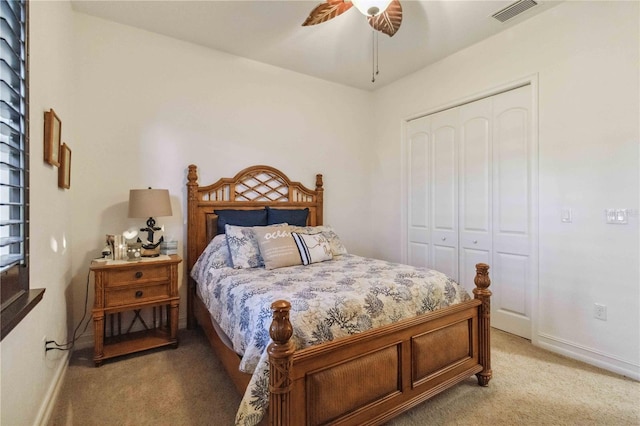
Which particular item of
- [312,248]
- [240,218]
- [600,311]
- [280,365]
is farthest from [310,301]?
[600,311]

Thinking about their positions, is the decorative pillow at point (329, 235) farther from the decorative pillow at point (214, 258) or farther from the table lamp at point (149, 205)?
the table lamp at point (149, 205)

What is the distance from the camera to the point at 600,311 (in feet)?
7.65

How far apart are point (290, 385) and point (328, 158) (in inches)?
122

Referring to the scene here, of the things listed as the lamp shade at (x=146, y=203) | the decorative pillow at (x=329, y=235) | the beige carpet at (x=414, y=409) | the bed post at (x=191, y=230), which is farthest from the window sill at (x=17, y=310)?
the decorative pillow at (x=329, y=235)

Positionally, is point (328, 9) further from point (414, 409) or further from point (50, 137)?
point (414, 409)

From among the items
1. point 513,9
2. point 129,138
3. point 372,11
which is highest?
point 513,9

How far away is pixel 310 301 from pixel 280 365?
400 millimetres

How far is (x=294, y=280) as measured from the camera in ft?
6.73

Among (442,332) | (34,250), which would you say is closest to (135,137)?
(34,250)

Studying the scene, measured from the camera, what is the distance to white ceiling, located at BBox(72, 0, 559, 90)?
253 cm

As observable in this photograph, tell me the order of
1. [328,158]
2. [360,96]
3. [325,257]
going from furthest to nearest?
[360,96]
[328,158]
[325,257]

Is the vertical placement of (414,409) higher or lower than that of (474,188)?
lower

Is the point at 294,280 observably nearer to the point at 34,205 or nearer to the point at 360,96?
the point at 34,205

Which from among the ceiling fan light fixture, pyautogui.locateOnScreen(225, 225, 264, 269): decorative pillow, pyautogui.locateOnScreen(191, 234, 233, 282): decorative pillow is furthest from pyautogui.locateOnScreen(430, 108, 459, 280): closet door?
pyautogui.locateOnScreen(191, 234, 233, 282): decorative pillow
